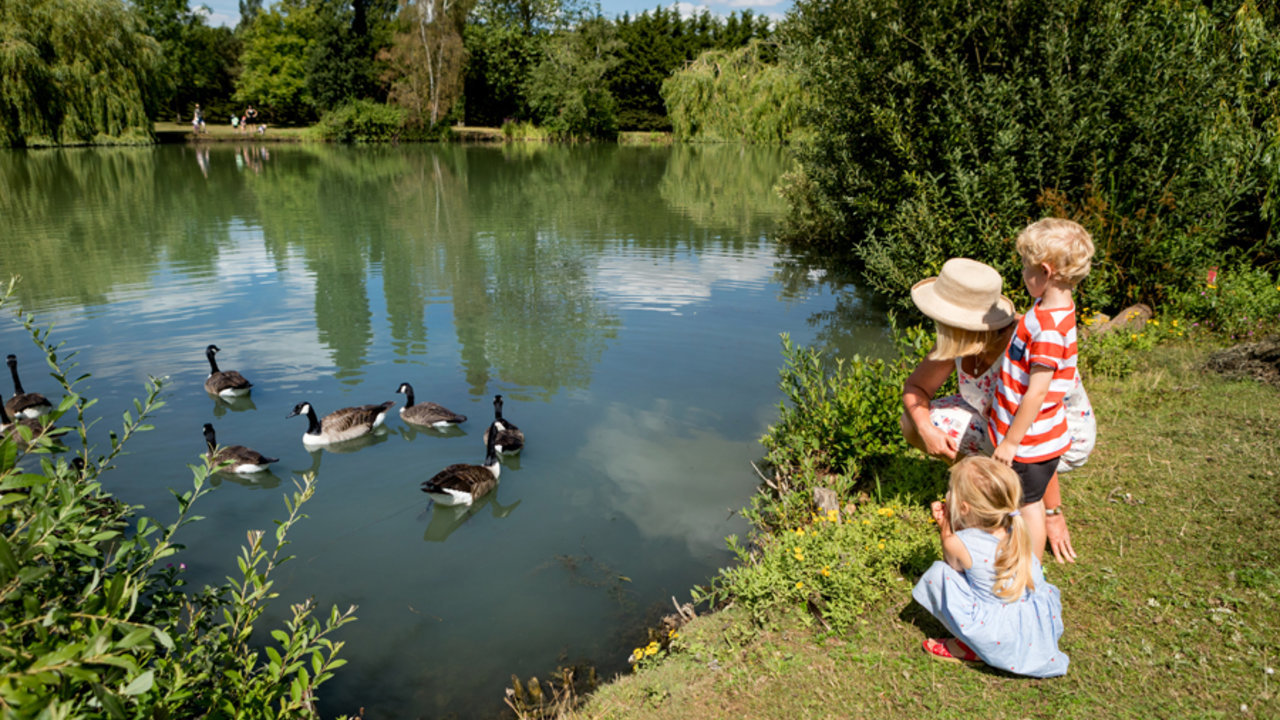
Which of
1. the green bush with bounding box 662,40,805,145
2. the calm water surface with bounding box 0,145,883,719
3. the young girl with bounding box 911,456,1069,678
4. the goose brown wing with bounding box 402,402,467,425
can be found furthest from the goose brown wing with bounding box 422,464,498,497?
the green bush with bounding box 662,40,805,145

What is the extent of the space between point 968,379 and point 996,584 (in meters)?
1.71

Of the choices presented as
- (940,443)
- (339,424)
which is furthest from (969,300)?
(339,424)

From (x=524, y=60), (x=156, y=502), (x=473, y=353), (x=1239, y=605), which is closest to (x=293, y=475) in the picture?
(x=156, y=502)

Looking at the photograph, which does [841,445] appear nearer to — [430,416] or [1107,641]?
[1107,641]

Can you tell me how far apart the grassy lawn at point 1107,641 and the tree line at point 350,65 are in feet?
175

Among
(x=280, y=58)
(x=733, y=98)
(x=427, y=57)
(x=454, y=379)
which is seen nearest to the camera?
(x=454, y=379)

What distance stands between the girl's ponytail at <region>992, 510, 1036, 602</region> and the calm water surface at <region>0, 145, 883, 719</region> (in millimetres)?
2931

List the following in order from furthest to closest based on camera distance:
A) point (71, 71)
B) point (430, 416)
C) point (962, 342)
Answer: point (71, 71) → point (430, 416) → point (962, 342)

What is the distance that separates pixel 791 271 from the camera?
60.0 ft

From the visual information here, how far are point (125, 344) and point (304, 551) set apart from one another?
7.77m

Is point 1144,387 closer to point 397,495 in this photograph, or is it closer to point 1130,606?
point 1130,606

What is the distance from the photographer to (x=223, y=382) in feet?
→ 33.2

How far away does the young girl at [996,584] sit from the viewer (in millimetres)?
4035

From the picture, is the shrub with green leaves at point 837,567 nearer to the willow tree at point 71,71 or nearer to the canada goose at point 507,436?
the canada goose at point 507,436
